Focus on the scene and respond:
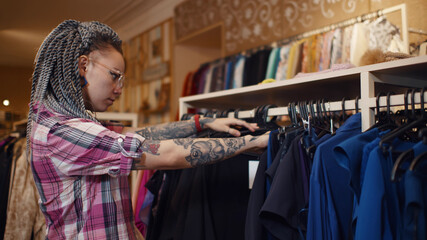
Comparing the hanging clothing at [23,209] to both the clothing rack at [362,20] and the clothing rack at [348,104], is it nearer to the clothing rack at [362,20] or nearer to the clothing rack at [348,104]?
the clothing rack at [348,104]

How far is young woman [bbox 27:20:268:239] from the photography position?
1086 mm

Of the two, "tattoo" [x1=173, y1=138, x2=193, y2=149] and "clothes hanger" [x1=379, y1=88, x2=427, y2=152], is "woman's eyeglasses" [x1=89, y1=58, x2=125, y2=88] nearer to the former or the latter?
"tattoo" [x1=173, y1=138, x2=193, y2=149]

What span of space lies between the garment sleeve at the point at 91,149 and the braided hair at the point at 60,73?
10 centimetres

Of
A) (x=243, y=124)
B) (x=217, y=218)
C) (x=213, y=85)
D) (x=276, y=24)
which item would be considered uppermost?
(x=276, y=24)

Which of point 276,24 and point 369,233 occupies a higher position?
point 276,24

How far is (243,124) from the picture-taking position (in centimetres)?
136

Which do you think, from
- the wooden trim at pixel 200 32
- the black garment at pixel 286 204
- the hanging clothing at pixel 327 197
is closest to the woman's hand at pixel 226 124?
the black garment at pixel 286 204

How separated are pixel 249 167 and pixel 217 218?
26 centimetres

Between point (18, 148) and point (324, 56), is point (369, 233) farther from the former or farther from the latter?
point (18, 148)

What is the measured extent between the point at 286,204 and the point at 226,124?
50 cm

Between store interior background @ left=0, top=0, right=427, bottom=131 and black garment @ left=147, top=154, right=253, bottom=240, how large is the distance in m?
0.62

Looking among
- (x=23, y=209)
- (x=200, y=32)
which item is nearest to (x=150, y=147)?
(x=23, y=209)

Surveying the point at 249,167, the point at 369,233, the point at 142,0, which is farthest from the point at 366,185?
the point at 142,0

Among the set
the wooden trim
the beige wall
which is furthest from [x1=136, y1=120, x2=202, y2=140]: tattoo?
the wooden trim
